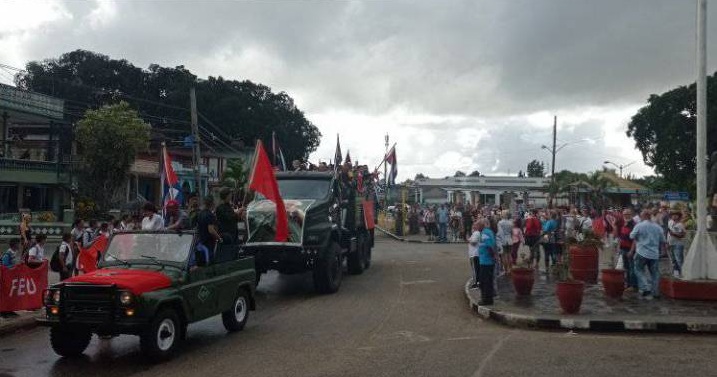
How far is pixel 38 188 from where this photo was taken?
125ft

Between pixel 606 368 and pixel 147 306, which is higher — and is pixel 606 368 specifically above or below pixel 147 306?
below

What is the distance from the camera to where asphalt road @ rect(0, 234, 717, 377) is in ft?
24.4

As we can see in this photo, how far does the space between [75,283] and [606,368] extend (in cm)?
647

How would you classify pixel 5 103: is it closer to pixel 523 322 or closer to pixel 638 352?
pixel 523 322

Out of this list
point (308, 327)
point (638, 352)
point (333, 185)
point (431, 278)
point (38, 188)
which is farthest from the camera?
point (38, 188)

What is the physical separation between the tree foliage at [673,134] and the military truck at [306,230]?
1814 inches

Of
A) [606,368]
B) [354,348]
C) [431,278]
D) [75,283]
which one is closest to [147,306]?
[75,283]

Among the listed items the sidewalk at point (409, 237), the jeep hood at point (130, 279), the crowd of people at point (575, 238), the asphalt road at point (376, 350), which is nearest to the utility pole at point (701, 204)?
the crowd of people at point (575, 238)

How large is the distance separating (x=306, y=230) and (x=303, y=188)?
154cm

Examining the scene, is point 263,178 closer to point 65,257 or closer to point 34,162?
point 65,257

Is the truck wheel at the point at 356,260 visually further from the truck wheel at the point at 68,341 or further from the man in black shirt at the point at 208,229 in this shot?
the truck wheel at the point at 68,341

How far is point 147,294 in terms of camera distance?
764 centimetres

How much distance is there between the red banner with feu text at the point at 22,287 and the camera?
10789 millimetres

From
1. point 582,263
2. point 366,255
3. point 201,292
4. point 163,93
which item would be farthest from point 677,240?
point 163,93
